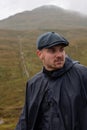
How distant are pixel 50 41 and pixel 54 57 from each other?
1.08ft

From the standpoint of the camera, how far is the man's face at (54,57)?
302 inches

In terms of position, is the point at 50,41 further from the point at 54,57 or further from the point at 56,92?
the point at 56,92

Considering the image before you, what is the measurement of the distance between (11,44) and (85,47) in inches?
1504

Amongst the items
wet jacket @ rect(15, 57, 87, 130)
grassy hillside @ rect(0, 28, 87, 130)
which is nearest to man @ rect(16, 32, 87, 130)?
wet jacket @ rect(15, 57, 87, 130)

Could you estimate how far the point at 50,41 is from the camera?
25.4ft

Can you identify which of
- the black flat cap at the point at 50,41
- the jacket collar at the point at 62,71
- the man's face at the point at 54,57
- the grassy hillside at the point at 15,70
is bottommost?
the grassy hillside at the point at 15,70

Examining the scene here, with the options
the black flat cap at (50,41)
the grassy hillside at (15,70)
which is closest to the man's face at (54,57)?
the black flat cap at (50,41)

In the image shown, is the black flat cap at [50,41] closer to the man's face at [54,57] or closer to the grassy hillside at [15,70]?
the man's face at [54,57]

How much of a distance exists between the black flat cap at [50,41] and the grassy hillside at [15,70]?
2179 inches

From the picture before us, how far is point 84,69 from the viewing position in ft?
25.2

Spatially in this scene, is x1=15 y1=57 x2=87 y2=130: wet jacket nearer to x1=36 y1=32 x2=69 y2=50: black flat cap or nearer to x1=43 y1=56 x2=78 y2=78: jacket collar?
x1=43 y1=56 x2=78 y2=78: jacket collar

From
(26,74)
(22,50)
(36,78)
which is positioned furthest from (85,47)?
→ (36,78)

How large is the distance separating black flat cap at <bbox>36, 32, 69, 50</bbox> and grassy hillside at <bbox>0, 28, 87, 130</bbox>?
55.3 meters

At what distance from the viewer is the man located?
741 centimetres
